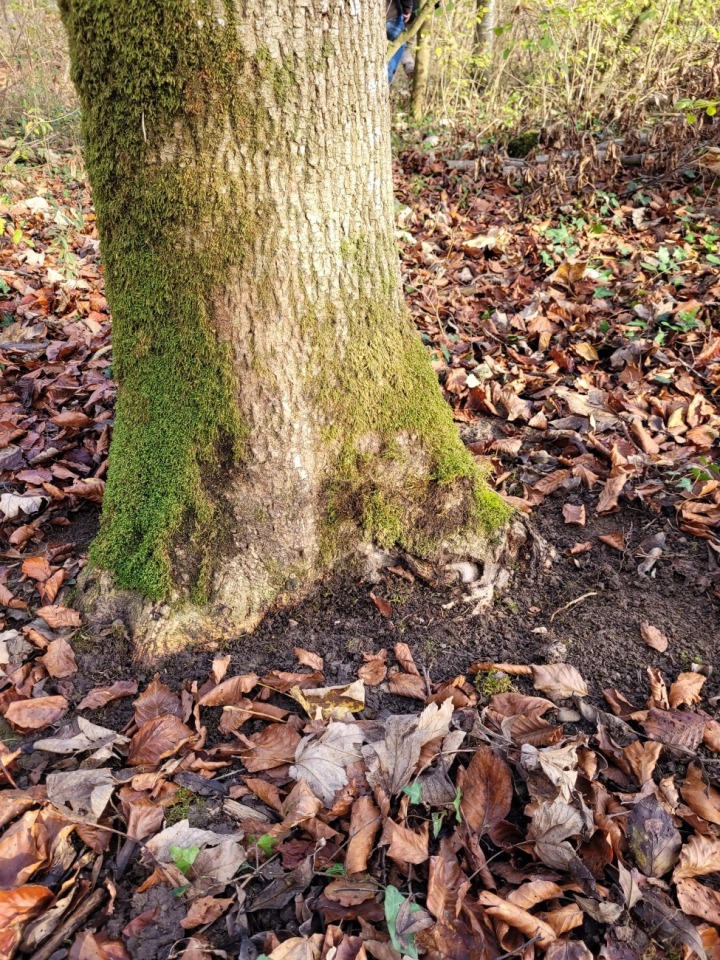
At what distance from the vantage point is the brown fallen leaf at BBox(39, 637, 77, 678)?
206cm

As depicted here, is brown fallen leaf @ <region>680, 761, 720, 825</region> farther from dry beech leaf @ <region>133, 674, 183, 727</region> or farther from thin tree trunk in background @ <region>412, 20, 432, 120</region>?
thin tree trunk in background @ <region>412, 20, 432, 120</region>

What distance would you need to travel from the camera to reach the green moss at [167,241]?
5.52ft

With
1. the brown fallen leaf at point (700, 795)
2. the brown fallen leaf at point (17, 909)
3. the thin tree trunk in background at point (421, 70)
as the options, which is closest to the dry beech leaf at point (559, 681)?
the brown fallen leaf at point (700, 795)

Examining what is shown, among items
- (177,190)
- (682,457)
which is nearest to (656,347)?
(682,457)

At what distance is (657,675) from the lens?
1.92 m

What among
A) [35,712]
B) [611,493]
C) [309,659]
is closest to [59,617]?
[35,712]

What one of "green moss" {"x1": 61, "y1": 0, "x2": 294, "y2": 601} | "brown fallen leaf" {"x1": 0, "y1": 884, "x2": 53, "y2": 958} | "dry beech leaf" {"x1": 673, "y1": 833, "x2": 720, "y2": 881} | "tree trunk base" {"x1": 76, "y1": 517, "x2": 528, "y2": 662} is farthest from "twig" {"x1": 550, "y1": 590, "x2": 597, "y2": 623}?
"brown fallen leaf" {"x1": 0, "y1": 884, "x2": 53, "y2": 958}

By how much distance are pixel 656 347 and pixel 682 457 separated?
3.28ft

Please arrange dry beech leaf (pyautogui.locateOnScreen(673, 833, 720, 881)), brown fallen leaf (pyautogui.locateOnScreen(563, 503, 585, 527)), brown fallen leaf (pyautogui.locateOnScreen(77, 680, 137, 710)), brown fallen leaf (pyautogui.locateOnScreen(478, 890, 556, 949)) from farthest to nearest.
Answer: brown fallen leaf (pyautogui.locateOnScreen(563, 503, 585, 527)) → brown fallen leaf (pyautogui.locateOnScreen(77, 680, 137, 710)) → dry beech leaf (pyautogui.locateOnScreen(673, 833, 720, 881)) → brown fallen leaf (pyautogui.locateOnScreen(478, 890, 556, 949))

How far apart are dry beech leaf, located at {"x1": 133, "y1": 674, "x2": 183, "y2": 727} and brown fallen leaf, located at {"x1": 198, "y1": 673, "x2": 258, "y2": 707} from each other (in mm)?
98

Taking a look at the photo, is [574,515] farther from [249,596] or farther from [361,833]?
[361,833]

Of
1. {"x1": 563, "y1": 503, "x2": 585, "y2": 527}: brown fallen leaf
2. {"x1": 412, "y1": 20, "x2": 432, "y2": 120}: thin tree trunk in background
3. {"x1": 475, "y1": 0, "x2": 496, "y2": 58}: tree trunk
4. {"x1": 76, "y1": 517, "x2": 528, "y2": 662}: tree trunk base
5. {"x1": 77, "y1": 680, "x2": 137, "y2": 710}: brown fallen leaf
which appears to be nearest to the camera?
{"x1": 77, "y1": 680, "x2": 137, "y2": 710}: brown fallen leaf

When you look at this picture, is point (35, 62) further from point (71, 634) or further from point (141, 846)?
point (141, 846)

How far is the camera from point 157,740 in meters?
1.84
